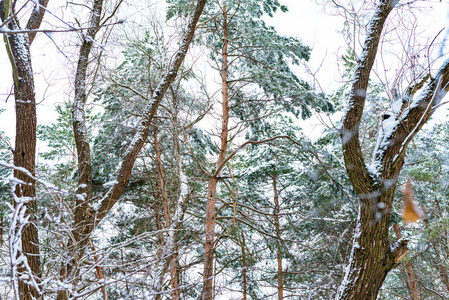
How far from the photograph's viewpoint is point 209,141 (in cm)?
823

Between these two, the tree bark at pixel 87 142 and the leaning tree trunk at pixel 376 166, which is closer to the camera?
the leaning tree trunk at pixel 376 166

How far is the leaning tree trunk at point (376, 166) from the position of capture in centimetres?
326

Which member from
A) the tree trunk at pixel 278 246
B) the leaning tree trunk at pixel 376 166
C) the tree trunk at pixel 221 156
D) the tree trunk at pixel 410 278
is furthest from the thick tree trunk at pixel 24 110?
the tree trunk at pixel 410 278

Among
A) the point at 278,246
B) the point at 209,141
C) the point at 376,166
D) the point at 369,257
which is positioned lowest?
the point at 369,257

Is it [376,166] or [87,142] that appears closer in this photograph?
[376,166]

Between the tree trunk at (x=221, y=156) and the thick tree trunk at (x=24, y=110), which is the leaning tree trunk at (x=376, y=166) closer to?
the tree trunk at (x=221, y=156)

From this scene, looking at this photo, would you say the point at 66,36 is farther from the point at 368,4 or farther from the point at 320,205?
the point at 320,205

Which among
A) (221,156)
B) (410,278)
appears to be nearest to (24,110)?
(221,156)

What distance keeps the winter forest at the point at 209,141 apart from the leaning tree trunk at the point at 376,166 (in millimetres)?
15

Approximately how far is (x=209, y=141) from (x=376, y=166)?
514 centimetres

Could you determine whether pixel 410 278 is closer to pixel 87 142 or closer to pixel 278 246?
pixel 278 246

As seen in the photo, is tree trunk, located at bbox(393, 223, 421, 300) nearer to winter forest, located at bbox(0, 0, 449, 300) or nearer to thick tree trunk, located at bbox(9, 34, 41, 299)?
winter forest, located at bbox(0, 0, 449, 300)

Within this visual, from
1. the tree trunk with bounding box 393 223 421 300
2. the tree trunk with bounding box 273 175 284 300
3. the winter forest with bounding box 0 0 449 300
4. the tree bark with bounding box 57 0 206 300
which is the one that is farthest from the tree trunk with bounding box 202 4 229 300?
the tree trunk with bounding box 393 223 421 300

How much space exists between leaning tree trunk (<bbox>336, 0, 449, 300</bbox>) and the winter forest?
0.01m
